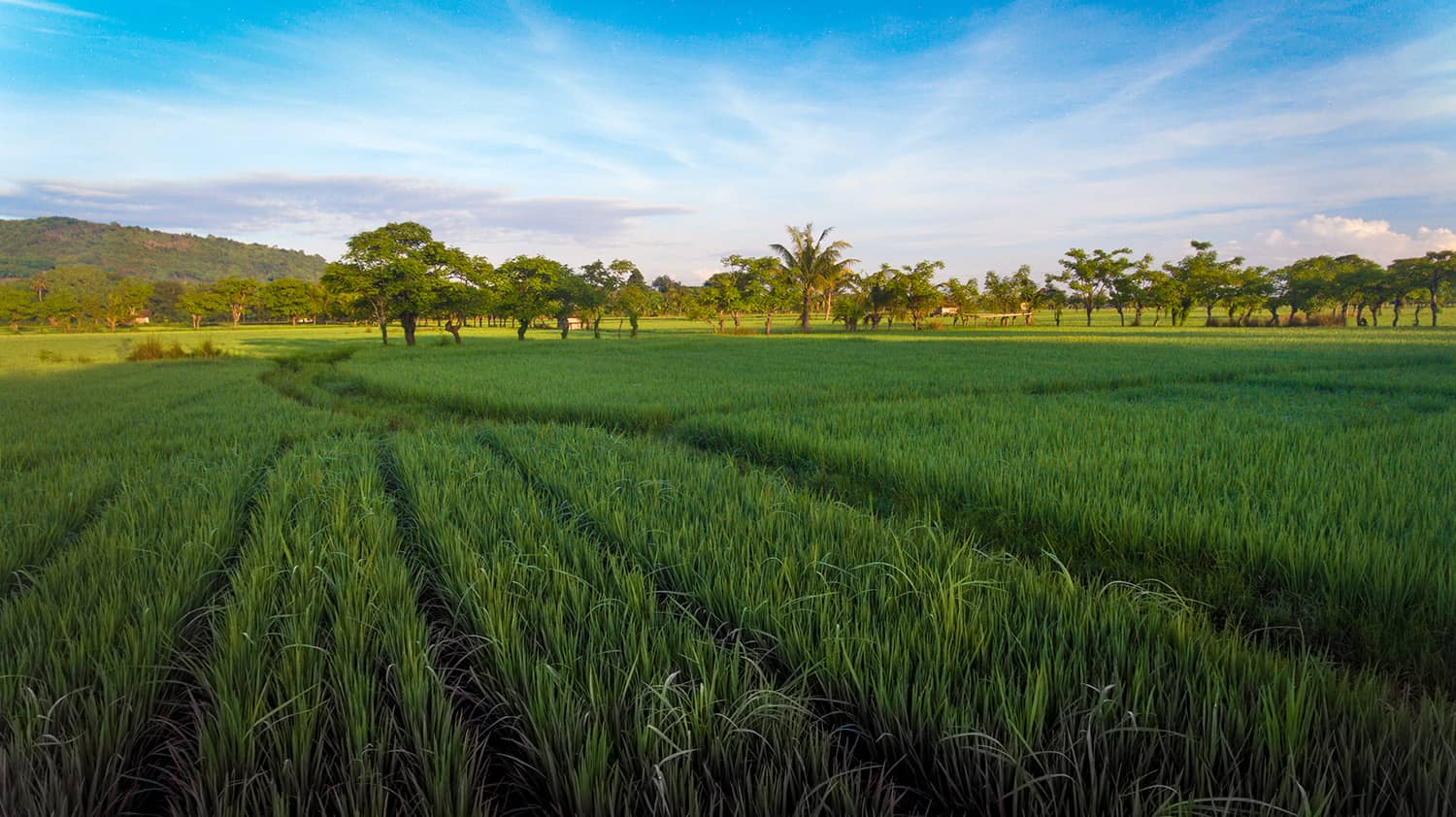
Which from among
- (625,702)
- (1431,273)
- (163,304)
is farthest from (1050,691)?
(163,304)

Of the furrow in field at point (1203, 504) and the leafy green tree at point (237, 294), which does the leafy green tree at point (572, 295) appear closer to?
the furrow in field at point (1203, 504)

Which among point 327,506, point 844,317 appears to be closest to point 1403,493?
point 327,506

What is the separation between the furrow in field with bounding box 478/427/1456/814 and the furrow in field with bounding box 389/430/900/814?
0.20 meters

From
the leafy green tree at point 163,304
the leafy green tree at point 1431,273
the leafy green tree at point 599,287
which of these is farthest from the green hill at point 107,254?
the leafy green tree at point 1431,273

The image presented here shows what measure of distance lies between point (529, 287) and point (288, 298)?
188 feet

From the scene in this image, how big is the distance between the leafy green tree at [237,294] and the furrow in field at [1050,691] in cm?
9192

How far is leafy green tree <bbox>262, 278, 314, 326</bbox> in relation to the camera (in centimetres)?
7231

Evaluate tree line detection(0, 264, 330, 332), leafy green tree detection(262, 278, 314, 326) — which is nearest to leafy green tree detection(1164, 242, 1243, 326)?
tree line detection(0, 264, 330, 332)

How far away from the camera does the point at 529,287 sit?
118 ft

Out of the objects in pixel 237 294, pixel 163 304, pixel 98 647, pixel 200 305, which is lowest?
pixel 98 647

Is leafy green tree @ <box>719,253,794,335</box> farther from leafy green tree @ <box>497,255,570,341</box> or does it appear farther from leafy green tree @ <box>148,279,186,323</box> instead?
leafy green tree @ <box>148,279,186,323</box>

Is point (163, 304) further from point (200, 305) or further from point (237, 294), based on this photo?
point (200, 305)

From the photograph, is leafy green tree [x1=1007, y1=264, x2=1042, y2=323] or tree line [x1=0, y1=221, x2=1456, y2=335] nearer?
tree line [x1=0, y1=221, x2=1456, y2=335]

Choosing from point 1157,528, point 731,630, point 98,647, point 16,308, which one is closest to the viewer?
point 98,647
